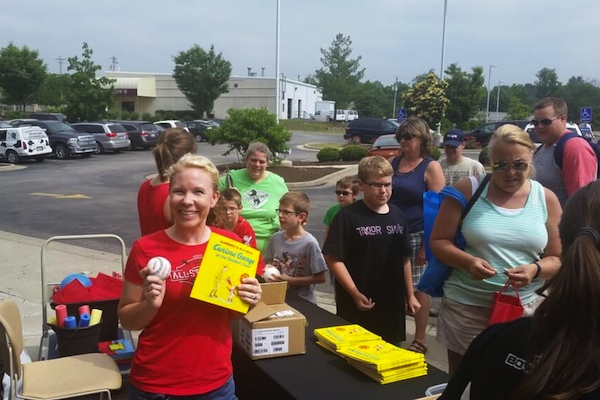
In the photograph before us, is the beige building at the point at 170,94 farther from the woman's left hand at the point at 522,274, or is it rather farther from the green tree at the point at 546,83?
the woman's left hand at the point at 522,274

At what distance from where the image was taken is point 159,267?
6.61 ft

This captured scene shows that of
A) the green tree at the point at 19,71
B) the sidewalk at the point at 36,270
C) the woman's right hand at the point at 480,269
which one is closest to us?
the woman's right hand at the point at 480,269

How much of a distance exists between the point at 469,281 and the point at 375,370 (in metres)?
0.73

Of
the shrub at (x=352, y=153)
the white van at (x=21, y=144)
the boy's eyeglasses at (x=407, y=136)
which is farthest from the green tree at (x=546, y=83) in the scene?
the boy's eyeglasses at (x=407, y=136)

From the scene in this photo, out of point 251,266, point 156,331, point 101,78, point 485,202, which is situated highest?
point 101,78

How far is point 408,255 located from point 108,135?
1077 inches

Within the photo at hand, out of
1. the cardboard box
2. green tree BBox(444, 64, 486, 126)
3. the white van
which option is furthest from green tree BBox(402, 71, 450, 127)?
the cardboard box

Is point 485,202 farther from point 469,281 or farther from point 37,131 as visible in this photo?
point 37,131

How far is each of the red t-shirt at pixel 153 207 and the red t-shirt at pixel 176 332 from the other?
73 centimetres

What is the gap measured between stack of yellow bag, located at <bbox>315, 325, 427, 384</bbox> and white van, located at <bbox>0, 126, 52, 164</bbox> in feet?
77.4

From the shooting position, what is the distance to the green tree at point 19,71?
1585 inches

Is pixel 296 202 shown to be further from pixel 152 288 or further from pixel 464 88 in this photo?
pixel 464 88

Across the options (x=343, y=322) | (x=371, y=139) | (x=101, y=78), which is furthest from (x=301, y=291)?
(x=101, y=78)

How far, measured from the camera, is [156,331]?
223 cm
